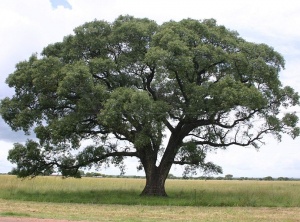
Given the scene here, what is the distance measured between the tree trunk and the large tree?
0.23 feet

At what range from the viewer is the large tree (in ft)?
92.6

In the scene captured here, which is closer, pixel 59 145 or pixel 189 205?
pixel 189 205

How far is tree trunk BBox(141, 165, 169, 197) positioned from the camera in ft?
104

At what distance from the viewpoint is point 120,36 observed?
30.8 meters

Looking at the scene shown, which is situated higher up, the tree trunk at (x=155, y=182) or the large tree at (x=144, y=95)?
the large tree at (x=144, y=95)

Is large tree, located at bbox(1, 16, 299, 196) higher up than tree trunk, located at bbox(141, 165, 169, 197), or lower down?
higher up

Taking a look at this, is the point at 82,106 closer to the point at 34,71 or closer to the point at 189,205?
the point at 34,71

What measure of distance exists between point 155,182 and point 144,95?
25.3 feet

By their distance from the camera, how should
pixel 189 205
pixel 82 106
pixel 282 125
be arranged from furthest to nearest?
pixel 282 125
pixel 82 106
pixel 189 205

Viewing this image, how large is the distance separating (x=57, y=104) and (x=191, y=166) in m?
10.3

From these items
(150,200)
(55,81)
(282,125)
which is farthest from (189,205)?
(55,81)

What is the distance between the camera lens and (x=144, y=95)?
2698 centimetres

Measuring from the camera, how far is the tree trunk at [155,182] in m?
31.7

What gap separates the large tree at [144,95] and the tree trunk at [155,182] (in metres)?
0.07
